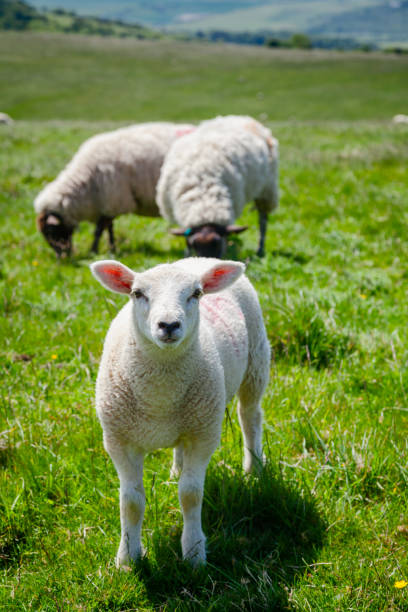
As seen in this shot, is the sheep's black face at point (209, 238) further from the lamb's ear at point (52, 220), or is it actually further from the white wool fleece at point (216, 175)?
the lamb's ear at point (52, 220)

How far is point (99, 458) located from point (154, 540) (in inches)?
22.4

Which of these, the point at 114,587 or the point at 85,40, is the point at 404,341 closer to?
the point at 114,587

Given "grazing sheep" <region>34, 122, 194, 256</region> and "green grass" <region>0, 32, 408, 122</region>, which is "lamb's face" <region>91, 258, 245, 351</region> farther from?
"green grass" <region>0, 32, 408, 122</region>

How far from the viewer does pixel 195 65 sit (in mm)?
69125

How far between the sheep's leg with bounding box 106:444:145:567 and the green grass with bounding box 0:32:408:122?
36.5 m

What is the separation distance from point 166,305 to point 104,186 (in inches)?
228

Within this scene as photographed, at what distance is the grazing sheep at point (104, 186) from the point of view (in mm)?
7402

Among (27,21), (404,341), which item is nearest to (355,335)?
(404,341)

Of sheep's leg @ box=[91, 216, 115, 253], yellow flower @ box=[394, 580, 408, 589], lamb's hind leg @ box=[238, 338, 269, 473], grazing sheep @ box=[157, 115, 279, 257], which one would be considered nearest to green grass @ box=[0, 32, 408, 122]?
grazing sheep @ box=[157, 115, 279, 257]

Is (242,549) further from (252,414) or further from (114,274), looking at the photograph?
(114,274)

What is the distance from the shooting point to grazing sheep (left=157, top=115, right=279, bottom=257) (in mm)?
6301

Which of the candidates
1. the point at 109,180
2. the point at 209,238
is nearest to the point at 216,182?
the point at 209,238

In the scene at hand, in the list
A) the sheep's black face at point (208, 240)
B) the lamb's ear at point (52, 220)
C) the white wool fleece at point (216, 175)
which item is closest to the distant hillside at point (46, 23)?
the lamb's ear at point (52, 220)

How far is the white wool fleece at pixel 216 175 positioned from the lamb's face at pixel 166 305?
4006 millimetres
